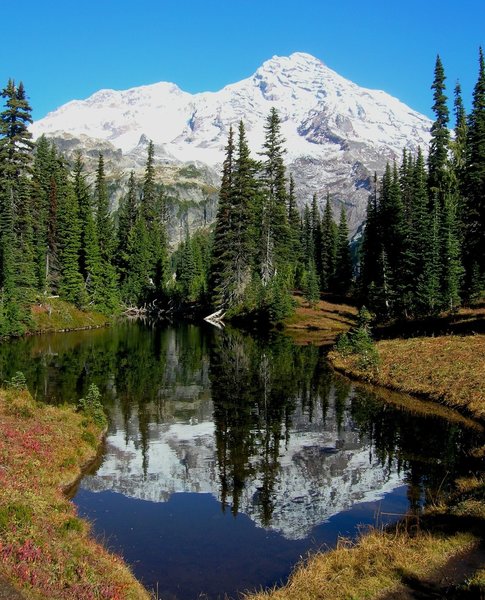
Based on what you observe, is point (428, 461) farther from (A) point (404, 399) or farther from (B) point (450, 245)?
(B) point (450, 245)

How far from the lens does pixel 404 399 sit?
31.5 meters

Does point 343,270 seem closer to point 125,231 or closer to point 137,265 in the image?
point 137,265

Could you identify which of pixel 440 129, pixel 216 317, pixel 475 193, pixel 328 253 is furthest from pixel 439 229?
pixel 328 253

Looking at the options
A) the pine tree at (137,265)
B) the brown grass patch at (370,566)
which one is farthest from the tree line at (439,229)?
the brown grass patch at (370,566)

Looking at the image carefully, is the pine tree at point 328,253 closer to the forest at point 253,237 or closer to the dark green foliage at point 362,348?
the forest at point 253,237

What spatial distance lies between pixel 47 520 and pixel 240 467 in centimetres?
853

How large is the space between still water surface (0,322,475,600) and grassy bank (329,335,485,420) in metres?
2.27

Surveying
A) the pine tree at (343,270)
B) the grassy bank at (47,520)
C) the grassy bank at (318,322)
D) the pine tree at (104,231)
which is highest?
the pine tree at (104,231)

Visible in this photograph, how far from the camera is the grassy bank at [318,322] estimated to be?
204 feet

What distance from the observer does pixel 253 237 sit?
75.0 metres

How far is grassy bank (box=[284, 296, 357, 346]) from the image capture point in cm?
6212

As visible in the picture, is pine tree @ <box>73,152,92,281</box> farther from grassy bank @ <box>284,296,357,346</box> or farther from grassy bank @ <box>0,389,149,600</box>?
grassy bank @ <box>0,389,149,600</box>

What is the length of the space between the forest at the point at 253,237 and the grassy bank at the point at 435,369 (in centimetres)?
1632

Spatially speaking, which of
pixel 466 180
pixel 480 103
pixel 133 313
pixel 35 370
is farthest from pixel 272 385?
pixel 133 313
